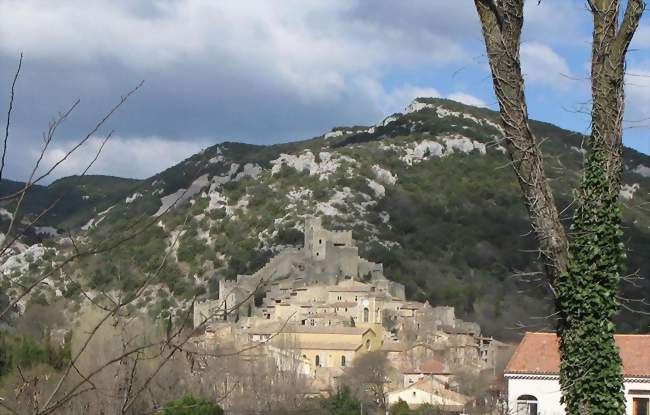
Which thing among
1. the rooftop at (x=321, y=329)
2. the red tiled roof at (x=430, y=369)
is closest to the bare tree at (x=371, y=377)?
the red tiled roof at (x=430, y=369)

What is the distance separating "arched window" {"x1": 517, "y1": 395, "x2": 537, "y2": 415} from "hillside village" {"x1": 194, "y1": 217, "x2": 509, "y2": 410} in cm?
2738

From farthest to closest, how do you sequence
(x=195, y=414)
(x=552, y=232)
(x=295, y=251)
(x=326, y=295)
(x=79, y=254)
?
(x=295, y=251) → (x=326, y=295) → (x=195, y=414) → (x=552, y=232) → (x=79, y=254)

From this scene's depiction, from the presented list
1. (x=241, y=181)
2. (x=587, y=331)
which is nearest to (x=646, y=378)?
(x=587, y=331)

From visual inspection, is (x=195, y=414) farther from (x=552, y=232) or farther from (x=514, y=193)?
(x=514, y=193)

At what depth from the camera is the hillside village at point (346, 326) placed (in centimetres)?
6384

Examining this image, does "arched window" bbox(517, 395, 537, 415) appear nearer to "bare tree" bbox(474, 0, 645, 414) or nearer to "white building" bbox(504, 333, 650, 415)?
"white building" bbox(504, 333, 650, 415)

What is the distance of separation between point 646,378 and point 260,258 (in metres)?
79.1

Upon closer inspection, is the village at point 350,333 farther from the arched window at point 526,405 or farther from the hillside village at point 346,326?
the arched window at point 526,405

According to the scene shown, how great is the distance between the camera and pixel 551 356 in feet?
89.0

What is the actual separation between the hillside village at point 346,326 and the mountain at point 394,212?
662cm

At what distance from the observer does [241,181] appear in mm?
131375

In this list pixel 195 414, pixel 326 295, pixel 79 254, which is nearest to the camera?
pixel 79 254

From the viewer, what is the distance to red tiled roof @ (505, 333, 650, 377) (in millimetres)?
25922

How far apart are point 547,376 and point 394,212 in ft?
273
